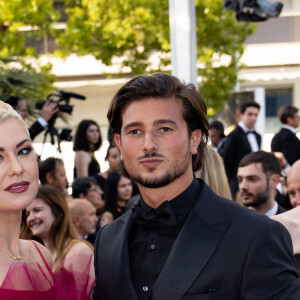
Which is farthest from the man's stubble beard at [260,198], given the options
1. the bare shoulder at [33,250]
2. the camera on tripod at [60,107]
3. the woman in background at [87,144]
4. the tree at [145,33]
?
the tree at [145,33]

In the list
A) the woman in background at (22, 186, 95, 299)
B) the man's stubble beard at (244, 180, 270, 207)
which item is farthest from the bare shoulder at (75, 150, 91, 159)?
the woman in background at (22, 186, 95, 299)

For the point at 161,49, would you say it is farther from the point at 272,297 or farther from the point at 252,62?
the point at 272,297

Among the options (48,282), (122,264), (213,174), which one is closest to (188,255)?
(122,264)

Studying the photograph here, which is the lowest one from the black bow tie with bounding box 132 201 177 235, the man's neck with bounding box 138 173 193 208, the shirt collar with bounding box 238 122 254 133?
the shirt collar with bounding box 238 122 254 133

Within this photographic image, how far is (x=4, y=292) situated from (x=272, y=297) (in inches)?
38.1

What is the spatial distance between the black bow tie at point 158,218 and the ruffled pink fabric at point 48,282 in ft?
0.90

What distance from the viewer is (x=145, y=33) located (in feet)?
50.8

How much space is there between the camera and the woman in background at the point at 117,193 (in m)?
8.23

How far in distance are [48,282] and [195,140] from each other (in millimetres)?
851

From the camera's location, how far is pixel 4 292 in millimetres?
2564

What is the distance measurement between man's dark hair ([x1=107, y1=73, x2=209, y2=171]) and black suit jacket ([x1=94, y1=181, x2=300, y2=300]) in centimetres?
36

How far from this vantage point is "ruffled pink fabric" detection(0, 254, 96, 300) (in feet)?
8.51

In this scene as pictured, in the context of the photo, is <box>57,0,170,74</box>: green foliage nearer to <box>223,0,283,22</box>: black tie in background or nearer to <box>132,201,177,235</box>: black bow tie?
<box>223,0,283,22</box>: black tie in background

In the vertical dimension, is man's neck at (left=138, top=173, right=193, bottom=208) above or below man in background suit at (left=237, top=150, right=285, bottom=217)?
above
